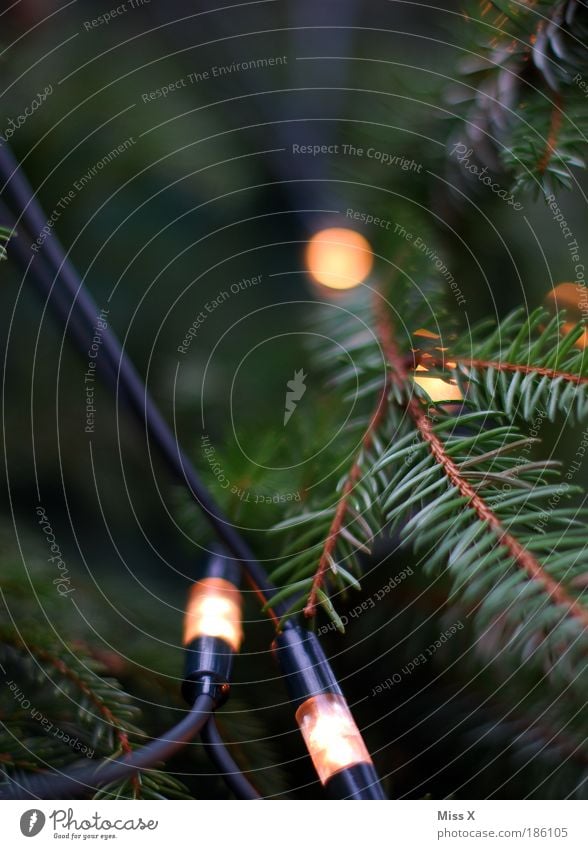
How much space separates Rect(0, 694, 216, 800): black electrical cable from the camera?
8.7 inches

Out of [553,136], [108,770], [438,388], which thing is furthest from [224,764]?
[553,136]

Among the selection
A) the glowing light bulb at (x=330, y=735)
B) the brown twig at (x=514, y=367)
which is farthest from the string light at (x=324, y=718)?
the brown twig at (x=514, y=367)

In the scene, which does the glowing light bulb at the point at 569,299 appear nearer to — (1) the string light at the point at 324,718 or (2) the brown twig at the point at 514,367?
(2) the brown twig at the point at 514,367

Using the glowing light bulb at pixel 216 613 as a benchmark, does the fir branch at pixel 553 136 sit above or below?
above

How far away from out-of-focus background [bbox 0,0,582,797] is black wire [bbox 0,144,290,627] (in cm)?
1

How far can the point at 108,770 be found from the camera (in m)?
0.23

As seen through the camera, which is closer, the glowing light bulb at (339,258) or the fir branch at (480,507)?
the fir branch at (480,507)

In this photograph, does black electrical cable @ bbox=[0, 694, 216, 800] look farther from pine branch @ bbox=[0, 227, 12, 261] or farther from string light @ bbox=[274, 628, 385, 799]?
pine branch @ bbox=[0, 227, 12, 261]

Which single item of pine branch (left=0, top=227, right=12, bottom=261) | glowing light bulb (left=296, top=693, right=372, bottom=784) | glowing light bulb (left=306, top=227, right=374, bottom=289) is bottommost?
glowing light bulb (left=296, top=693, right=372, bottom=784)

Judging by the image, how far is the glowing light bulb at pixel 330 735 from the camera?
211mm

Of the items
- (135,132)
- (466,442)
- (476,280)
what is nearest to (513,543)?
(466,442)

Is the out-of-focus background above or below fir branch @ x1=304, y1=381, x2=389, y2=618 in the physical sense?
above

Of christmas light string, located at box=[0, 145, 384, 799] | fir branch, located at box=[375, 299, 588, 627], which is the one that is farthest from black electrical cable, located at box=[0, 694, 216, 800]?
fir branch, located at box=[375, 299, 588, 627]

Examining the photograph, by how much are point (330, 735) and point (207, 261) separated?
0.21 meters
